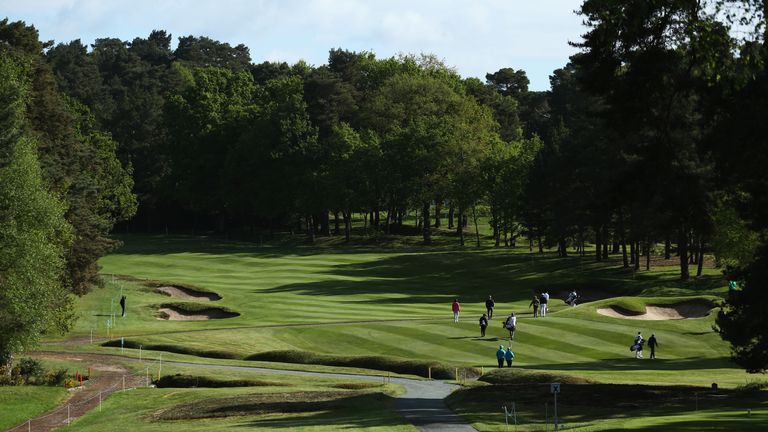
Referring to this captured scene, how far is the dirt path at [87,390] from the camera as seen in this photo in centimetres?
4297

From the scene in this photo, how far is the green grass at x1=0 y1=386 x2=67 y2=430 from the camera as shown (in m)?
44.8

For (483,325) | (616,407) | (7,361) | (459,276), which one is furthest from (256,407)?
(459,276)

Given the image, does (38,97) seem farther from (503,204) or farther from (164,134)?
(164,134)

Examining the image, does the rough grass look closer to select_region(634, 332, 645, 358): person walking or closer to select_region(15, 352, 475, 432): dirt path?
select_region(15, 352, 475, 432): dirt path

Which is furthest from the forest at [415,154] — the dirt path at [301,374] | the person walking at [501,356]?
the person walking at [501,356]

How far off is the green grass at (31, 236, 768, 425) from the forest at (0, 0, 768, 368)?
485cm

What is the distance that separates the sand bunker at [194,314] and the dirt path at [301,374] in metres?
18.4

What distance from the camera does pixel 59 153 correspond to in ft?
279

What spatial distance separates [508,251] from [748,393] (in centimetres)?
8101

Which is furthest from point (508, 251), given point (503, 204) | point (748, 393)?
point (748, 393)

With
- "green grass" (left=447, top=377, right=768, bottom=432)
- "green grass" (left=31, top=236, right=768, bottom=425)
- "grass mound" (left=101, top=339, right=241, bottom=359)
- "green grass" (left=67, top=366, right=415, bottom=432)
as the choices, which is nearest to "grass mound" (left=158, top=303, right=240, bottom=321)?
"green grass" (left=31, top=236, right=768, bottom=425)

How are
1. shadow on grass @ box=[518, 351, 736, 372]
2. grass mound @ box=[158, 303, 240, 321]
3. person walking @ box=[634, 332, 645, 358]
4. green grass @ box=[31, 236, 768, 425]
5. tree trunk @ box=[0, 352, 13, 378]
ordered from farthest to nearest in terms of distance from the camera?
grass mound @ box=[158, 303, 240, 321]
person walking @ box=[634, 332, 645, 358]
green grass @ box=[31, 236, 768, 425]
shadow on grass @ box=[518, 351, 736, 372]
tree trunk @ box=[0, 352, 13, 378]

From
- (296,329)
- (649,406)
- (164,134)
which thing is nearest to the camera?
(649,406)

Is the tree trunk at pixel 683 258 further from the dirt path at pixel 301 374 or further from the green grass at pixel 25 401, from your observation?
the green grass at pixel 25 401
